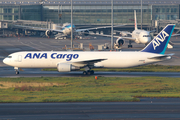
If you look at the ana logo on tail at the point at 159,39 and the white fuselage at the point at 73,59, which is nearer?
the white fuselage at the point at 73,59

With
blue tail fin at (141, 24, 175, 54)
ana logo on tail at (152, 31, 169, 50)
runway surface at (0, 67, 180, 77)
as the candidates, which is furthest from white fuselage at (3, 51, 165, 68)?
ana logo on tail at (152, 31, 169, 50)

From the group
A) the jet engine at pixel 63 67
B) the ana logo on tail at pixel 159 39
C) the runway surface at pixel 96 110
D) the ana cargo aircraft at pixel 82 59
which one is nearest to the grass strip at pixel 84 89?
the runway surface at pixel 96 110

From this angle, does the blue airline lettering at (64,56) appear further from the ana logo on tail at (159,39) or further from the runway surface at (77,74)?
the ana logo on tail at (159,39)

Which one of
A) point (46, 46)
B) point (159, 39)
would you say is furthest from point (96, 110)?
point (46, 46)

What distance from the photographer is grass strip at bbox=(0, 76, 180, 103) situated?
28734 millimetres

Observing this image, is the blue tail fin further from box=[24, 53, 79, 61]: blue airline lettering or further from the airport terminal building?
the airport terminal building

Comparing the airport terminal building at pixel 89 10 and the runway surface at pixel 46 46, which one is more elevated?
the airport terminal building at pixel 89 10

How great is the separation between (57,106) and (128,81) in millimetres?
15855

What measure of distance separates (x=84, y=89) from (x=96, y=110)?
10.0 m

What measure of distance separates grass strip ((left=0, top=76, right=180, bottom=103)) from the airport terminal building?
424ft

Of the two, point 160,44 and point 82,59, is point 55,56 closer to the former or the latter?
point 82,59

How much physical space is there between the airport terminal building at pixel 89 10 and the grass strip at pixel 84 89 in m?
129

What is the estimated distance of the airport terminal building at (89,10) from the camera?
540 feet

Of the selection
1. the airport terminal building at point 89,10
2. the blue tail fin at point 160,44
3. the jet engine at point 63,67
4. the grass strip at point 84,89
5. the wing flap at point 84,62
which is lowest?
the grass strip at point 84,89
